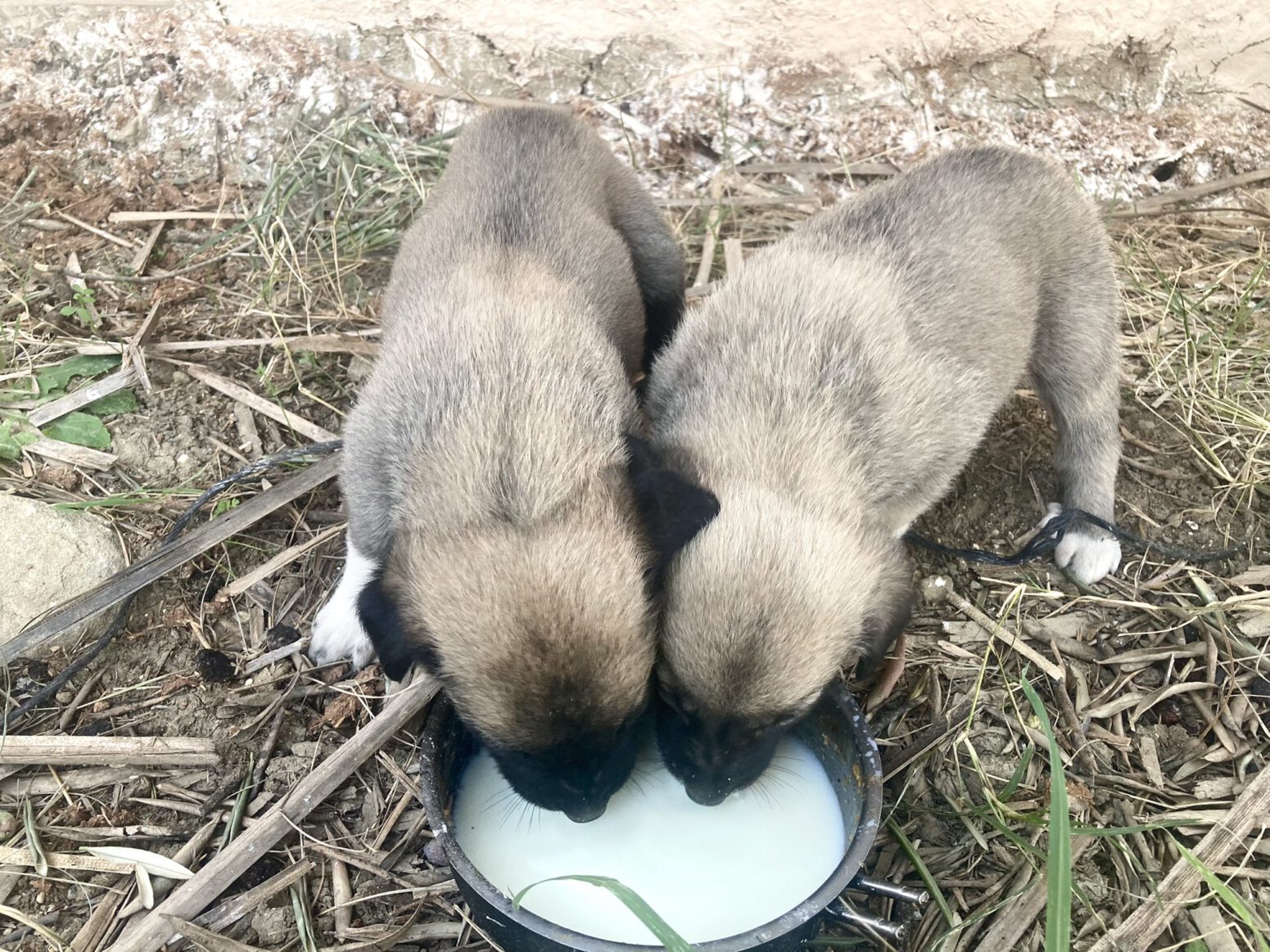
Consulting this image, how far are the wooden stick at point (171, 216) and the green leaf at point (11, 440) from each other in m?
1.67

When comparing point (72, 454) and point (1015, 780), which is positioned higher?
point (72, 454)

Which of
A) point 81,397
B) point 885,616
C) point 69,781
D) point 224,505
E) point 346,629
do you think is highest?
point 885,616

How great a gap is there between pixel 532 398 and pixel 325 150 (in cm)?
353

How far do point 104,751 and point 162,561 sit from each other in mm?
753

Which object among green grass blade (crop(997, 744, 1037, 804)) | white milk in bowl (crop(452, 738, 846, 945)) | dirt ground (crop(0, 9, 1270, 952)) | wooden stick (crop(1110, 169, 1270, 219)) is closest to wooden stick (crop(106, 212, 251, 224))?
dirt ground (crop(0, 9, 1270, 952))

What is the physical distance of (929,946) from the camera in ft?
11.1

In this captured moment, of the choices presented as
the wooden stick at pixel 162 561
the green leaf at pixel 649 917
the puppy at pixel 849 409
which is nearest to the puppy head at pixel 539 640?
the puppy at pixel 849 409

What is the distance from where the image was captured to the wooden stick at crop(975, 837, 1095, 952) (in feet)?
11.2

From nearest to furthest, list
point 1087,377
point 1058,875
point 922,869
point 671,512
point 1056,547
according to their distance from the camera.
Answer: point 1058,875 < point 671,512 < point 922,869 < point 1056,547 < point 1087,377

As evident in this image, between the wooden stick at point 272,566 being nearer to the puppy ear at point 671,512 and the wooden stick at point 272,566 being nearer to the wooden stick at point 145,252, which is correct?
the puppy ear at point 671,512

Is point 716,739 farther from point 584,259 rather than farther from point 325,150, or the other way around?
point 325,150

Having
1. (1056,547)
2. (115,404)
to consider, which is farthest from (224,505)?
(1056,547)

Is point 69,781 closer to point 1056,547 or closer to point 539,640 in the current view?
point 539,640

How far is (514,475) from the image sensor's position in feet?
10.7
